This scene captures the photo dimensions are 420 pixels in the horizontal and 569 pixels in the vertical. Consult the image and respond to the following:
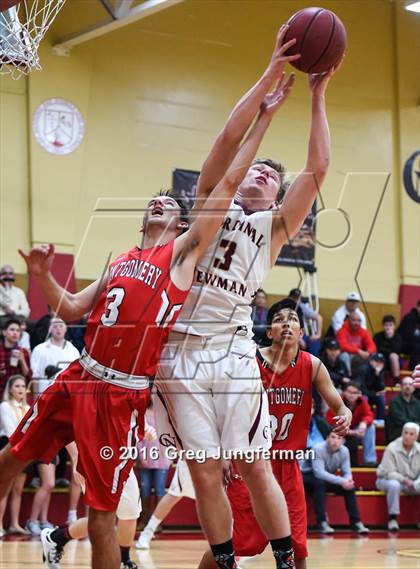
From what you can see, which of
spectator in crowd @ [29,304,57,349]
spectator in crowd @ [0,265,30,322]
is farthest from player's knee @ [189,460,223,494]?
spectator in crowd @ [0,265,30,322]

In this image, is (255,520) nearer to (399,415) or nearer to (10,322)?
(10,322)

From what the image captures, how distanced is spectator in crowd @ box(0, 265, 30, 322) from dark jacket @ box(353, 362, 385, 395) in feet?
16.5

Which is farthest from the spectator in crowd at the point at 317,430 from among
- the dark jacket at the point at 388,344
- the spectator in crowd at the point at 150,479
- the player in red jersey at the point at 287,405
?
the player in red jersey at the point at 287,405

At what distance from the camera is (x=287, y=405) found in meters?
6.00

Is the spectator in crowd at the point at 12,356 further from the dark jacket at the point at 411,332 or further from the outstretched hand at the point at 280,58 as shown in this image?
the outstretched hand at the point at 280,58

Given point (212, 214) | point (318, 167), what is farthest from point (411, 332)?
point (212, 214)

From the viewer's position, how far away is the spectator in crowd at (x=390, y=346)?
15.0 metres

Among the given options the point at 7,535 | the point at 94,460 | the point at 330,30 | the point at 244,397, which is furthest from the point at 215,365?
the point at 7,535

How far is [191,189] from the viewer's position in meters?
15.6

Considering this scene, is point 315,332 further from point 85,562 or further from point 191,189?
point 85,562

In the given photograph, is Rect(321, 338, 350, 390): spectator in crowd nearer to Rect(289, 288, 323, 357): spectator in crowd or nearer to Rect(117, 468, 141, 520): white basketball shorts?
Rect(289, 288, 323, 357): spectator in crowd

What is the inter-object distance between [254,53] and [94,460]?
13.3m

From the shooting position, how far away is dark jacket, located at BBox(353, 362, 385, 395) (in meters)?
13.9

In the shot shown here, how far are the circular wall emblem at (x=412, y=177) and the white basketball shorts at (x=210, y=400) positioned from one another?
44.4 ft
